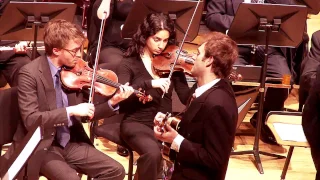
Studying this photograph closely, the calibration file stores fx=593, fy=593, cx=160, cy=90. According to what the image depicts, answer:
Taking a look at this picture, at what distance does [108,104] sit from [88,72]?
0.27 m

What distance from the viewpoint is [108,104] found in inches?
154

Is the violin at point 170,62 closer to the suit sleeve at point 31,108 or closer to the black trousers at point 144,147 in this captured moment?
the black trousers at point 144,147

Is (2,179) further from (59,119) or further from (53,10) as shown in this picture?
(53,10)

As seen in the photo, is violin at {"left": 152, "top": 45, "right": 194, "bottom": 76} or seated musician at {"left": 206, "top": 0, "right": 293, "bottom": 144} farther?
seated musician at {"left": 206, "top": 0, "right": 293, "bottom": 144}

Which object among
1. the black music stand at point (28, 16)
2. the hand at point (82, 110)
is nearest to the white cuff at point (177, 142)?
the hand at point (82, 110)

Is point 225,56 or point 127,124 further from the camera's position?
point 127,124

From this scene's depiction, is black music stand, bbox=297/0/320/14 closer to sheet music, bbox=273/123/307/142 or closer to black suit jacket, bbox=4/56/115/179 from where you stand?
sheet music, bbox=273/123/307/142

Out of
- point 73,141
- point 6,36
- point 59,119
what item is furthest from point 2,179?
point 6,36

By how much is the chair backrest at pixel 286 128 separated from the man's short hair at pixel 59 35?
4.92 ft

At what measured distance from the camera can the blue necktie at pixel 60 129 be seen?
3.70 m

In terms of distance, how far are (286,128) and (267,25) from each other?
2.97ft

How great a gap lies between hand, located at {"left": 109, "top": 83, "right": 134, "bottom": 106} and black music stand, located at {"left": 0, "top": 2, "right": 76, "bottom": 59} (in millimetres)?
1120

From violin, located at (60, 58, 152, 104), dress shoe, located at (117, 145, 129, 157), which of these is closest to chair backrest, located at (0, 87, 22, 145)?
violin, located at (60, 58, 152, 104)

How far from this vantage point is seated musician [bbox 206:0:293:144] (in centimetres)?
537
